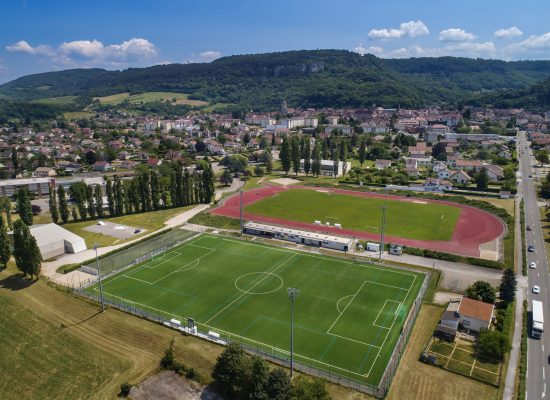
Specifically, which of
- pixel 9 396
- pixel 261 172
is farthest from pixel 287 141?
pixel 9 396

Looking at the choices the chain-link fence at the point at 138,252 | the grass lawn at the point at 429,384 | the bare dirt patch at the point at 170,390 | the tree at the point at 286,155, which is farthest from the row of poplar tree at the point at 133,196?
the grass lawn at the point at 429,384

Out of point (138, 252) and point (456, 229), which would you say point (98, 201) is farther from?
point (456, 229)

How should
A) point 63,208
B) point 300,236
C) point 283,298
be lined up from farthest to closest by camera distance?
point 63,208 → point 300,236 → point 283,298

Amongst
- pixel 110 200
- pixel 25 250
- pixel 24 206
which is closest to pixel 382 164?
pixel 110 200

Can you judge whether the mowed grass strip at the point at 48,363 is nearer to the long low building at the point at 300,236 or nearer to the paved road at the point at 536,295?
the long low building at the point at 300,236

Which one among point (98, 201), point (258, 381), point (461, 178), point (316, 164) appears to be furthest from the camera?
point (316, 164)

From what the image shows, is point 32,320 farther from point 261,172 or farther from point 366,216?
point 261,172

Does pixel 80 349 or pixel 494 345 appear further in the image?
pixel 80 349
